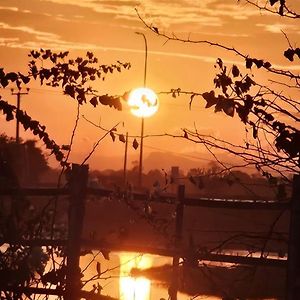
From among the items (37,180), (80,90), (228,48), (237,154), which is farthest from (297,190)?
(37,180)

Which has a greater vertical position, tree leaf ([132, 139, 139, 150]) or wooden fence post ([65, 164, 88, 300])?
tree leaf ([132, 139, 139, 150])

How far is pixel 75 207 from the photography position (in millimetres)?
7312

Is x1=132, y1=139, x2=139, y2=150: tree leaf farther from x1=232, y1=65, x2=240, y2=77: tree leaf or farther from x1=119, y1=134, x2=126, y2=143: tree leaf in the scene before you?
x1=232, y1=65, x2=240, y2=77: tree leaf

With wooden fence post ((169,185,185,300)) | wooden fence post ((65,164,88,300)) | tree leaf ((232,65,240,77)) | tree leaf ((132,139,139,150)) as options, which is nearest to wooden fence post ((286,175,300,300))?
tree leaf ((232,65,240,77))

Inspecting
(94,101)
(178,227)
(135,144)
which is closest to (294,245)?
(135,144)

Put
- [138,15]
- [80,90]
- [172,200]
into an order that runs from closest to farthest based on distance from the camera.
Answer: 1. [138,15]
2. [80,90]
3. [172,200]

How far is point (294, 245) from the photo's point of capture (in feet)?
16.5

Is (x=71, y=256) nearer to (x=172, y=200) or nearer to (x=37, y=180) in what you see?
(x=172, y=200)

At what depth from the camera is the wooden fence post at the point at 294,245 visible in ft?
16.1

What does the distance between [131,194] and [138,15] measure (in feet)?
7.89

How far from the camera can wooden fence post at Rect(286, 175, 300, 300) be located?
4908 millimetres

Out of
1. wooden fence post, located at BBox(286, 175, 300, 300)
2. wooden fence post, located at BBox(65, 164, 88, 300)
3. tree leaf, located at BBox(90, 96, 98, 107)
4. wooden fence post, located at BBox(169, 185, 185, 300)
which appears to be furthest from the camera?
wooden fence post, located at BBox(169, 185, 185, 300)

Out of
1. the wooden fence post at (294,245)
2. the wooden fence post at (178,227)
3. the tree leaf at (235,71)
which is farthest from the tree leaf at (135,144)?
the wooden fence post at (178,227)

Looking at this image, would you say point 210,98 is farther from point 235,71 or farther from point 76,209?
point 76,209
